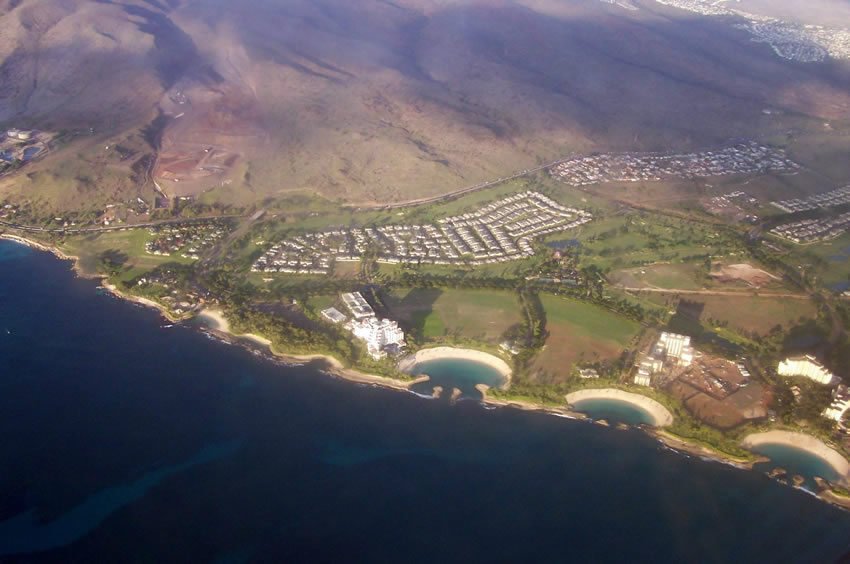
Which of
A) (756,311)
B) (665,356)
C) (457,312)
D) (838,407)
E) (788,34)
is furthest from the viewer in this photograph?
(788,34)

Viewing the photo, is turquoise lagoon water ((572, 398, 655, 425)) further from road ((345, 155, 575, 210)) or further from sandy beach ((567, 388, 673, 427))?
road ((345, 155, 575, 210))

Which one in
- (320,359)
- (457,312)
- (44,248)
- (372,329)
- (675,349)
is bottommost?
(44,248)

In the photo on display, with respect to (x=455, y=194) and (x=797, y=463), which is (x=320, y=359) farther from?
(x=455, y=194)

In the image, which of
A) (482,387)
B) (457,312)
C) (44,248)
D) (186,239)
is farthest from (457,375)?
(44,248)

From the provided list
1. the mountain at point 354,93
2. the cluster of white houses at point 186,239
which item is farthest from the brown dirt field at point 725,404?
the cluster of white houses at point 186,239

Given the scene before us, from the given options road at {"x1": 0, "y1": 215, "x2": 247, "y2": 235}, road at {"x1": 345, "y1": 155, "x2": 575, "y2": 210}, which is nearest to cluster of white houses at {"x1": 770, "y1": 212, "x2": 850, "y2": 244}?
road at {"x1": 345, "y1": 155, "x2": 575, "y2": 210}

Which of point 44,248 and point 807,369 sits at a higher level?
point 807,369
